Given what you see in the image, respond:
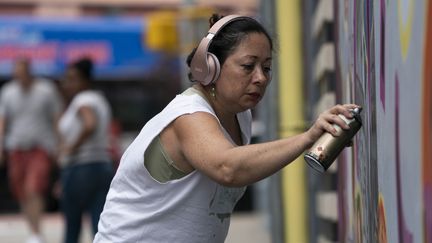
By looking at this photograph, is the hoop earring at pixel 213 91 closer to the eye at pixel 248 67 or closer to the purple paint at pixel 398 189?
the eye at pixel 248 67

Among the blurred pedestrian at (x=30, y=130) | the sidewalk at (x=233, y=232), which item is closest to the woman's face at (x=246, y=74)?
the blurred pedestrian at (x=30, y=130)

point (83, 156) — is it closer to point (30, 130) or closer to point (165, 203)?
point (30, 130)

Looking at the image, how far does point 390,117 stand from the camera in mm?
3096

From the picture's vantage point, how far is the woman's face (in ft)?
11.0

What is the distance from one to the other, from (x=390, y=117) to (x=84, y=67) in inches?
210

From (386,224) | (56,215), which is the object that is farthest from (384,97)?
(56,215)

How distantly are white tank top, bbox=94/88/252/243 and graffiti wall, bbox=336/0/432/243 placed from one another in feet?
1.54

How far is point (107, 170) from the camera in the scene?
320 inches

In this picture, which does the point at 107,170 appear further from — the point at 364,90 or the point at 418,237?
the point at 418,237

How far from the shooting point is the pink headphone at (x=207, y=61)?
11.1ft

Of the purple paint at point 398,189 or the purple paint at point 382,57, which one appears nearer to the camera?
the purple paint at point 398,189

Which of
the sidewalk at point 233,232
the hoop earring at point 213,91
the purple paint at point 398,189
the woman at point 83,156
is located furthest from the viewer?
the sidewalk at point 233,232

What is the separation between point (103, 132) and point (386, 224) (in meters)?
5.18

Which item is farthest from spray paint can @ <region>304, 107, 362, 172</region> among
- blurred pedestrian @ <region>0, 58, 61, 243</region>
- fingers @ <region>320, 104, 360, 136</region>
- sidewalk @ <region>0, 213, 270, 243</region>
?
sidewalk @ <region>0, 213, 270, 243</region>
